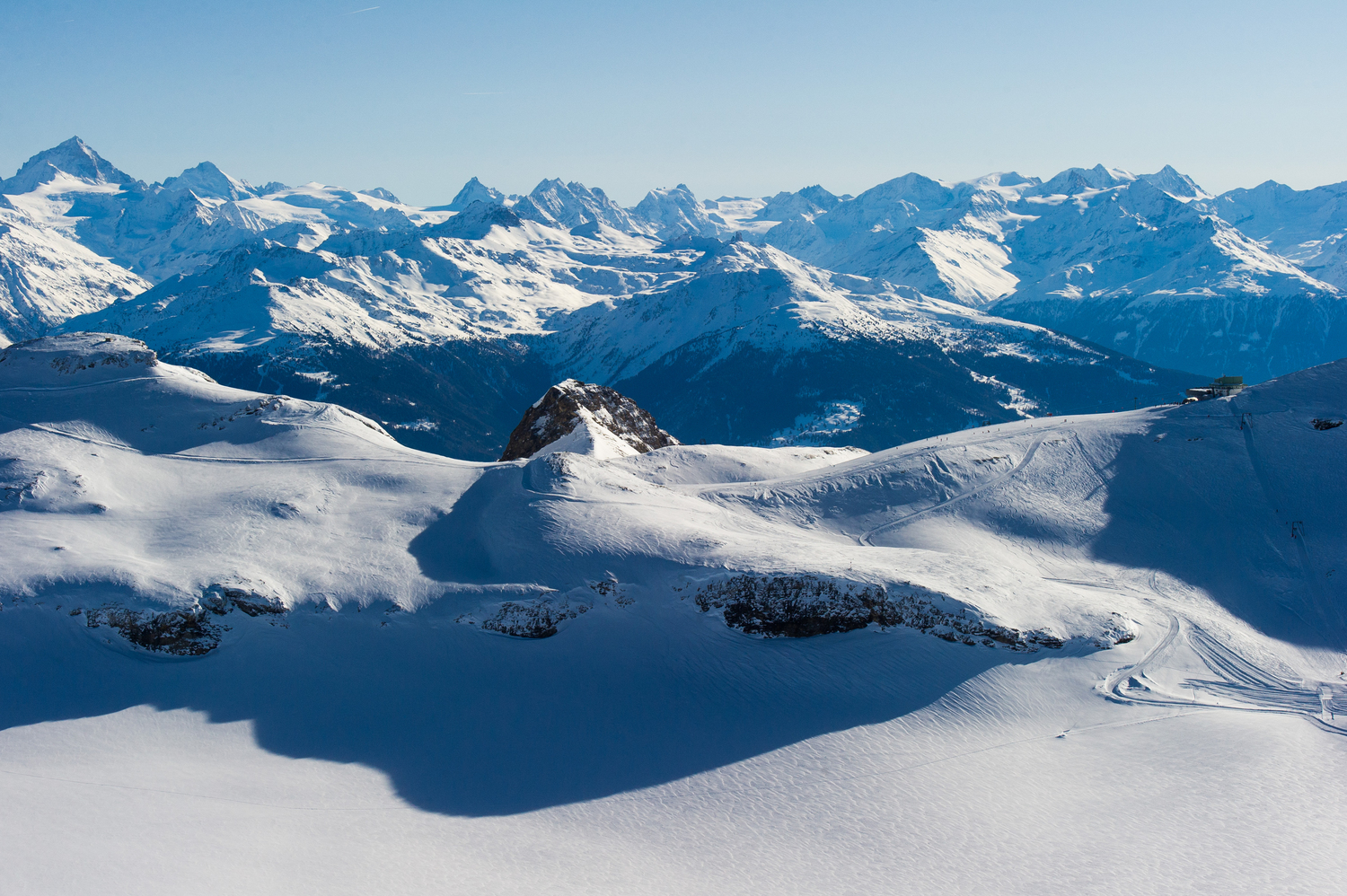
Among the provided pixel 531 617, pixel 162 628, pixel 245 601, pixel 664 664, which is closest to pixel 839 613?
pixel 664 664

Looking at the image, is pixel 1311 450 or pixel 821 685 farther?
pixel 1311 450

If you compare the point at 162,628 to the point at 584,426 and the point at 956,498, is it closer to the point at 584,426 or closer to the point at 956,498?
the point at 584,426

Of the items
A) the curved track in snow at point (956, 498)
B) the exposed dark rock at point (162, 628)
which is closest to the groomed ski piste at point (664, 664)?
the exposed dark rock at point (162, 628)

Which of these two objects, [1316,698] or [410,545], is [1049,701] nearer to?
[1316,698]

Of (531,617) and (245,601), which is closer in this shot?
(245,601)

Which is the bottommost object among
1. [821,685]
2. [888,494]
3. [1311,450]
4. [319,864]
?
[319,864]

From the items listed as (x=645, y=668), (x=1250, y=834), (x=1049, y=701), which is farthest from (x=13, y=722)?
(x=1250, y=834)
